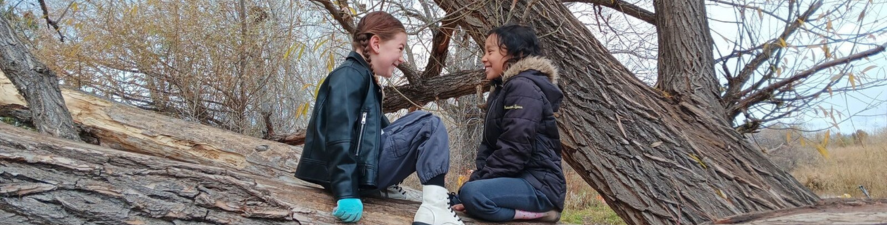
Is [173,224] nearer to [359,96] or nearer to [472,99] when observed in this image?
[359,96]

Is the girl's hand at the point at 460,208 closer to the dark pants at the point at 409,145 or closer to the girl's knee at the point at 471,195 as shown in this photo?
the girl's knee at the point at 471,195

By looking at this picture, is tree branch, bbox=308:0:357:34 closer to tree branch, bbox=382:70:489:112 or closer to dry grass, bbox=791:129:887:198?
tree branch, bbox=382:70:489:112

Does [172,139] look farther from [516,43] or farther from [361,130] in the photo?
[516,43]

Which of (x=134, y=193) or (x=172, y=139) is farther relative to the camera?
(x=172, y=139)

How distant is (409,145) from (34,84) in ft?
7.42

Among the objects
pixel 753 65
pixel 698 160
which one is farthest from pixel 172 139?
pixel 753 65

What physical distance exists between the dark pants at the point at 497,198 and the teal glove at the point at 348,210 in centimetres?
51

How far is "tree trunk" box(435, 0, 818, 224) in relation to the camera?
3.18m

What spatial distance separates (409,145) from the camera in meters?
2.41

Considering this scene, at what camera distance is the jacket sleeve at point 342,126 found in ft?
7.06

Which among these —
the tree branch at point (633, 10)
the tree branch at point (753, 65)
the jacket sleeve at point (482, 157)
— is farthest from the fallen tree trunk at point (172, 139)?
the tree branch at point (753, 65)

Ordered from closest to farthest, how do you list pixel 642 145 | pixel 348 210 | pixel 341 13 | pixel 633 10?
1. pixel 348 210
2. pixel 642 145
3. pixel 341 13
4. pixel 633 10

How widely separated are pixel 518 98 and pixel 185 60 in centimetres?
409

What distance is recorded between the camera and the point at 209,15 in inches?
223
